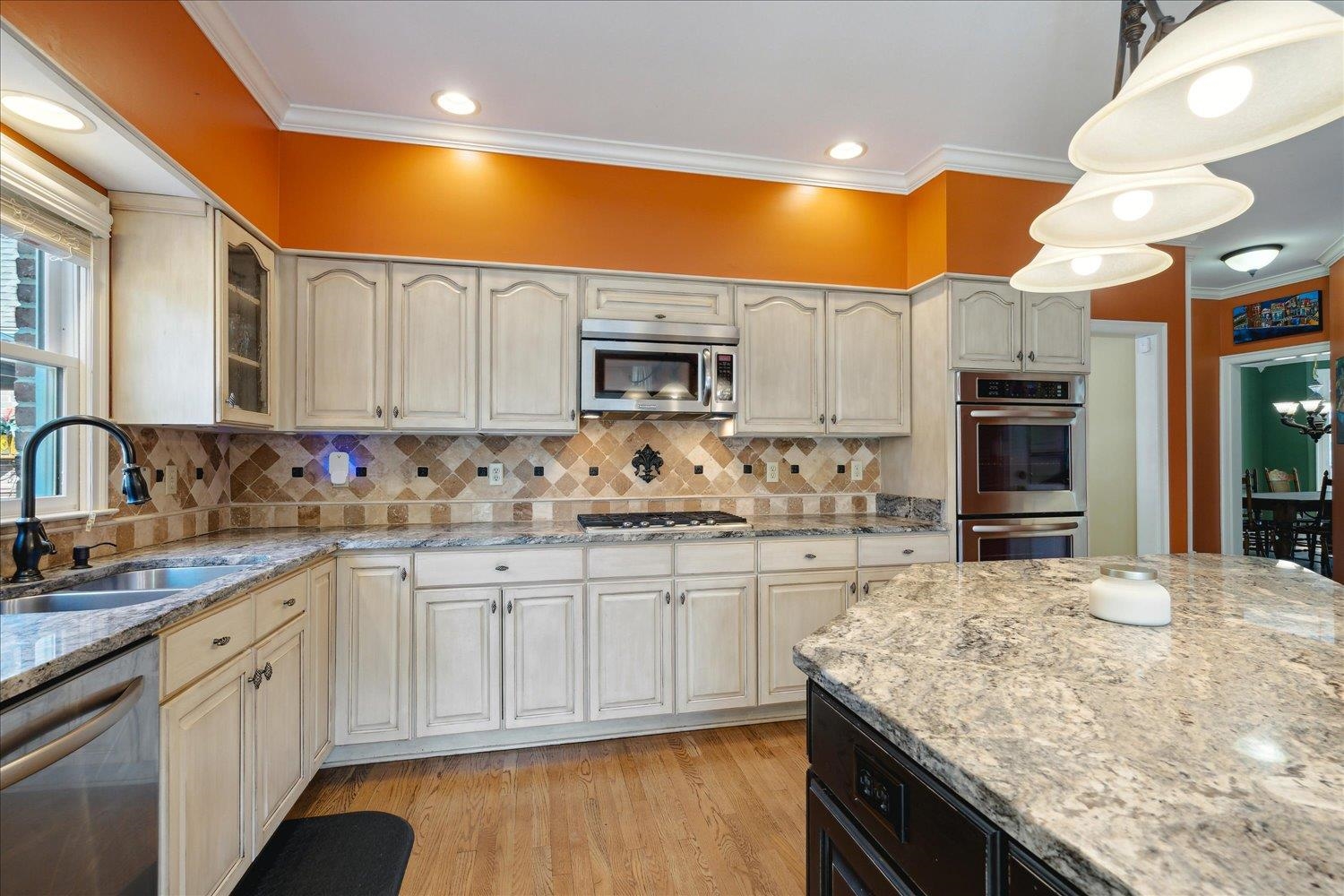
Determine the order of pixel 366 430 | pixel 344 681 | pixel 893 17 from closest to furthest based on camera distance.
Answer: pixel 893 17 < pixel 344 681 < pixel 366 430

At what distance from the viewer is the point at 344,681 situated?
7.79 ft

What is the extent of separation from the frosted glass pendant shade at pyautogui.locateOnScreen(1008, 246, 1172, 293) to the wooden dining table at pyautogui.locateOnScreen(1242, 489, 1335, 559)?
549cm

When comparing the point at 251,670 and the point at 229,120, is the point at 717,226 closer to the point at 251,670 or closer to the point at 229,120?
the point at 229,120

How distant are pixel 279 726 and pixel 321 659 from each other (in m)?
0.37

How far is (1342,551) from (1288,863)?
4600 mm

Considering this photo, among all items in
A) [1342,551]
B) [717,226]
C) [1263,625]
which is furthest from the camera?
[1342,551]

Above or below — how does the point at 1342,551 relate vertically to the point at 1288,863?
below

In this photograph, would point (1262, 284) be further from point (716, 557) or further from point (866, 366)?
point (716, 557)

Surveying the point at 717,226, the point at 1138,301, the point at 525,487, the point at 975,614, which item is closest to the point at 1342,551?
the point at 1138,301

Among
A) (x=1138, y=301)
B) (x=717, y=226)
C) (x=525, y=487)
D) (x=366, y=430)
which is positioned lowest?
(x=525, y=487)

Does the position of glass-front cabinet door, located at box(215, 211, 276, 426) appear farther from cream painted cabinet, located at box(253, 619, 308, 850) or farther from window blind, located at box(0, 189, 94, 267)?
cream painted cabinet, located at box(253, 619, 308, 850)

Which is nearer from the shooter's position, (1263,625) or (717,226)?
(1263,625)

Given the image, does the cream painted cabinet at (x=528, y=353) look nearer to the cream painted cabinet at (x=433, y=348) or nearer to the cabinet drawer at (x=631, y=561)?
the cream painted cabinet at (x=433, y=348)

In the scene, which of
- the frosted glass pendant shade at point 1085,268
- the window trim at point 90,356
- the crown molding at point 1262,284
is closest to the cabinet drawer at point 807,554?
the frosted glass pendant shade at point 1085,268
